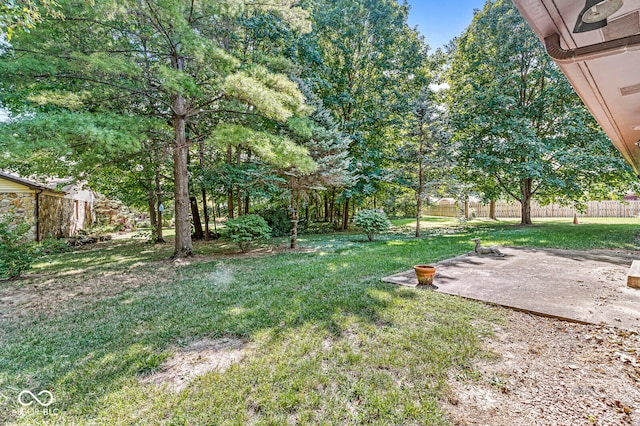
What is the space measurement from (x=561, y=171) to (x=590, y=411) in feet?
44.8

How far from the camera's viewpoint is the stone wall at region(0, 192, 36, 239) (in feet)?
34.3

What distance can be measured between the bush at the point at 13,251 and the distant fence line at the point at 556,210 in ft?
56.3

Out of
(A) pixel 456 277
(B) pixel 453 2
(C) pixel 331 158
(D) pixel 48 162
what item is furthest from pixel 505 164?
(D) pixel 48 162

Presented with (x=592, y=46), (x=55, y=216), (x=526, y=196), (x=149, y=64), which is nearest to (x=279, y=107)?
(x=149, y=64)

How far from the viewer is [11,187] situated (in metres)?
10.5

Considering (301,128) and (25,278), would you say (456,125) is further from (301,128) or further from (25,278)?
(25,278)

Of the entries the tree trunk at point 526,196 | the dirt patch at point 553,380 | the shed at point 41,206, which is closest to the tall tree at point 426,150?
the tree trunk at point 526,196

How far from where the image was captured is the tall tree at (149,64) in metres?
5.37

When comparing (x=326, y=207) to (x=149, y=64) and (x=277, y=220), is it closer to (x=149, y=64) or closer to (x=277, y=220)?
(x=277, y=220)

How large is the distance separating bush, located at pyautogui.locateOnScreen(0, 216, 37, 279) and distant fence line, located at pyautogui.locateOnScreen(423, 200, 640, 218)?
17149mm

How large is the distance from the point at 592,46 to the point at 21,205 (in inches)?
628

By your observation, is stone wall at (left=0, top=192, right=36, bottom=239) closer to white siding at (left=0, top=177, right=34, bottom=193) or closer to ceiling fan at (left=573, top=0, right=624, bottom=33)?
white siding at (left=0, top=177, right=34, bottom=193)

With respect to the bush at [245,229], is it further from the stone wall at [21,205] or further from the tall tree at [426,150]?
the stone wall at [21,205]

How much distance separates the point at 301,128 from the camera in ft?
23.6
